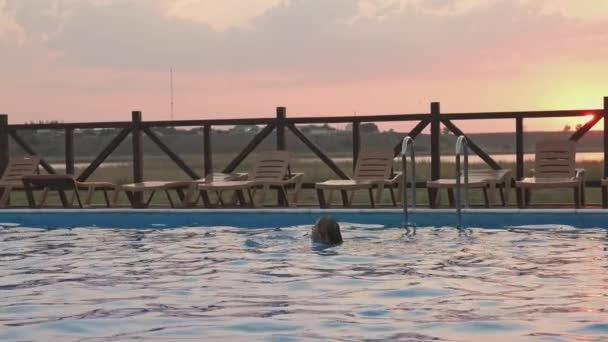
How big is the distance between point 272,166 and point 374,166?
4.18 feet

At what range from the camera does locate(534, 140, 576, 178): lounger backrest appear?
1191cm

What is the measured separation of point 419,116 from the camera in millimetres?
12867

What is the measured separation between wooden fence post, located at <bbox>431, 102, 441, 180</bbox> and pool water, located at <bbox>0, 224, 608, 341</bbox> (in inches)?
Result: 115

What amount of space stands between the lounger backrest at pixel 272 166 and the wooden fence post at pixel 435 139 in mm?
1845

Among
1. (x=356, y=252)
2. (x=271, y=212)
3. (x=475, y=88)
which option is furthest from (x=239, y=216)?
(x=475, y=88)

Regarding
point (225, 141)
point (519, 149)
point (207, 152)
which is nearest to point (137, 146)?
point (207, 152)

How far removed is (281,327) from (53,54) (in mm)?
11905

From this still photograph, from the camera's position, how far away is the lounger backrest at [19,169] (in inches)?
543

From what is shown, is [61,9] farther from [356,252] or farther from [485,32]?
[356,252]

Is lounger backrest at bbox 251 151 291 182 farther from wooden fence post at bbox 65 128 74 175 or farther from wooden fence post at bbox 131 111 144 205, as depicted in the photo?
wooden fence post at bbox 65 128 74 175

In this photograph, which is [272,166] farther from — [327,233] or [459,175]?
[327,233]

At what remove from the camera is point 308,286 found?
680 cm

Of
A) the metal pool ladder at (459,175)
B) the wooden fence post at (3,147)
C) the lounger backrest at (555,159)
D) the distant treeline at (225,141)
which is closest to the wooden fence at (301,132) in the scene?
the wooden fence post at (3,147)

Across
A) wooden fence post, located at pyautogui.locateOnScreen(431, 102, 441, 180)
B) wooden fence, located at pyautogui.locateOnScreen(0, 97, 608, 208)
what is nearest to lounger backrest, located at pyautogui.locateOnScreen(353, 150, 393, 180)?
wooden fence, located at pyautogui.locateOnScreen(0, 97, 608, 208)
